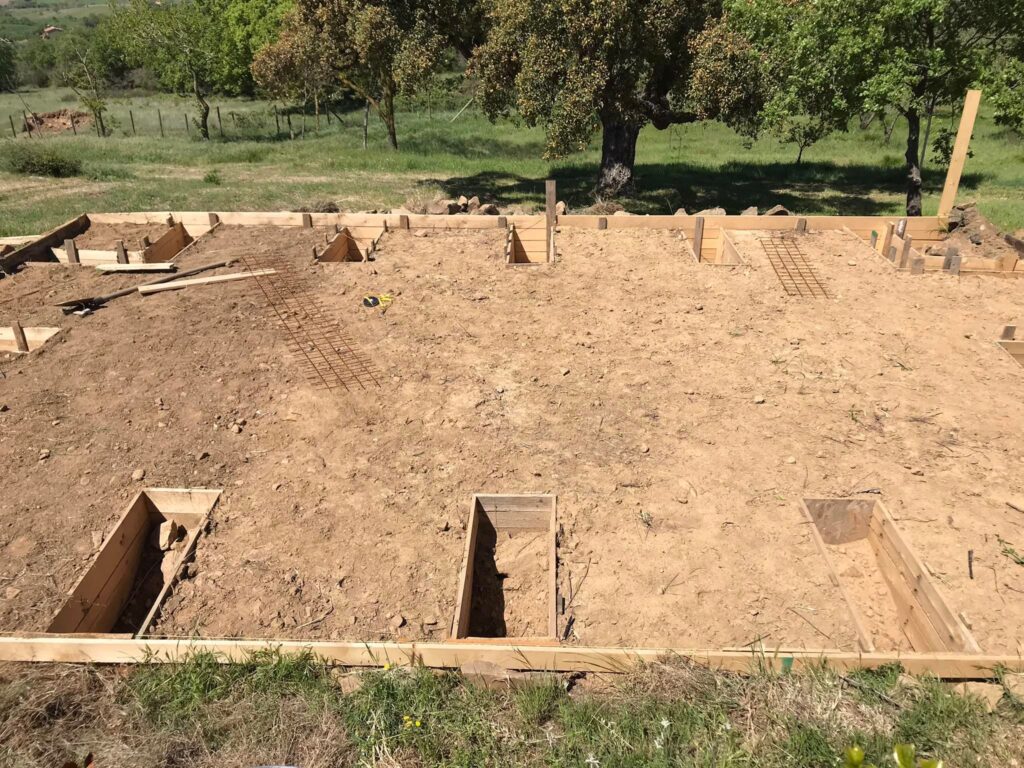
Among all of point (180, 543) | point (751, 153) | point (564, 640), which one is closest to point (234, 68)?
point (751, 153)

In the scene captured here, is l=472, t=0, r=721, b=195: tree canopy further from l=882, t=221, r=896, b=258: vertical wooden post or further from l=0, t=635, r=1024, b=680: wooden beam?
l=0, t=635, r=1024, b=680: wooden beam

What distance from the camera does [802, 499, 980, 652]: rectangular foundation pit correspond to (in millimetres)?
4645

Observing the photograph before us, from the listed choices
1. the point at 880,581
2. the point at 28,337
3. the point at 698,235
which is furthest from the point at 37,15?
the point at 880,581

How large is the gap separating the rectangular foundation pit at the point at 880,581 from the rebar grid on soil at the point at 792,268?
14.3 ft

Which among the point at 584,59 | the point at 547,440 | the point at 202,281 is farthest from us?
the point at 584,59

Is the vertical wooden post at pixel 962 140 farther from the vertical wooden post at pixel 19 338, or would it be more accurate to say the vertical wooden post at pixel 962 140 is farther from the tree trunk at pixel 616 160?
the vertical wooden post at pixel 19 338

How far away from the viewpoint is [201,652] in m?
4.32

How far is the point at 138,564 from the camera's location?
5637mm

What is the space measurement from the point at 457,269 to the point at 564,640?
6.40m

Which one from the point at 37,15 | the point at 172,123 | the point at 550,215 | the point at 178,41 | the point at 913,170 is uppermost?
the point at 37,15

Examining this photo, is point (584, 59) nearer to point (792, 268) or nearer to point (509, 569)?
point (792, 268)

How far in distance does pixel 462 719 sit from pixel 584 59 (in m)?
11.6

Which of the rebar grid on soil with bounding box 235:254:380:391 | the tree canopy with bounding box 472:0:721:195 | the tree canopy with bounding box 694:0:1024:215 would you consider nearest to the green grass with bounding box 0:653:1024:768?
the rebar grid on soil with bounding box 235:254:380:391

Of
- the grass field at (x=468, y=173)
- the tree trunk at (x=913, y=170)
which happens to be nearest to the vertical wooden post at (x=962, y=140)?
the tree trunk at (x=913, y=170)
